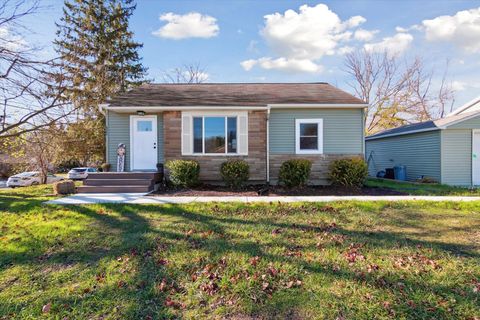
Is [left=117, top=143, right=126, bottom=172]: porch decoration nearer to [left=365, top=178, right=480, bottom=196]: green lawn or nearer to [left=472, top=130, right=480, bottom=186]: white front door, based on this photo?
[left=365, top=178, right=480, bottom=196]: green lawn

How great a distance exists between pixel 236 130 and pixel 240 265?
728cm

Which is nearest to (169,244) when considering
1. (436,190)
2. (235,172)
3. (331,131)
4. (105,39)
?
(235,172)

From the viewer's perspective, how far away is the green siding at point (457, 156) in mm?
11633

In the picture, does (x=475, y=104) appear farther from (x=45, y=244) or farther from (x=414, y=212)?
(x=45, y=244)

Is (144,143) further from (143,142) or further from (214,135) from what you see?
(214,135)

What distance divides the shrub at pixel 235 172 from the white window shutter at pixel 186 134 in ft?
5.16

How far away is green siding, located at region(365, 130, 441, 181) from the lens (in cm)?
1211

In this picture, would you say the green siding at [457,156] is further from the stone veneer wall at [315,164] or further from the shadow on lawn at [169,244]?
the shadow on lawn at [169,244]

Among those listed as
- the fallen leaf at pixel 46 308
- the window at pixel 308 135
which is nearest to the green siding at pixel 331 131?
the window at pixel 308 135

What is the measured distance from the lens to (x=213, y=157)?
33.4ft

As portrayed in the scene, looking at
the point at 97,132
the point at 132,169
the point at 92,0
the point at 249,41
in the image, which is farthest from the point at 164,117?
the point at 92,0

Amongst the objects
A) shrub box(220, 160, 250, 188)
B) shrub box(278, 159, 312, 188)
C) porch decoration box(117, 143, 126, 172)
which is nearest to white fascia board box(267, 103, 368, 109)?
shrub box(278, 159, 312, 188)

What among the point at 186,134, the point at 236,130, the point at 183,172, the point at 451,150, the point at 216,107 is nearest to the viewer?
the point at 183,172

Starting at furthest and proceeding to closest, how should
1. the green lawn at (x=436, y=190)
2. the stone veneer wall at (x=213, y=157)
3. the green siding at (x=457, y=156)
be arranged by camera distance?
1. the green siding at (x=457, y=156)
2. the stone veneer wall at (x=213, y=157)
3. the green lawn at (x=436, y=190)
